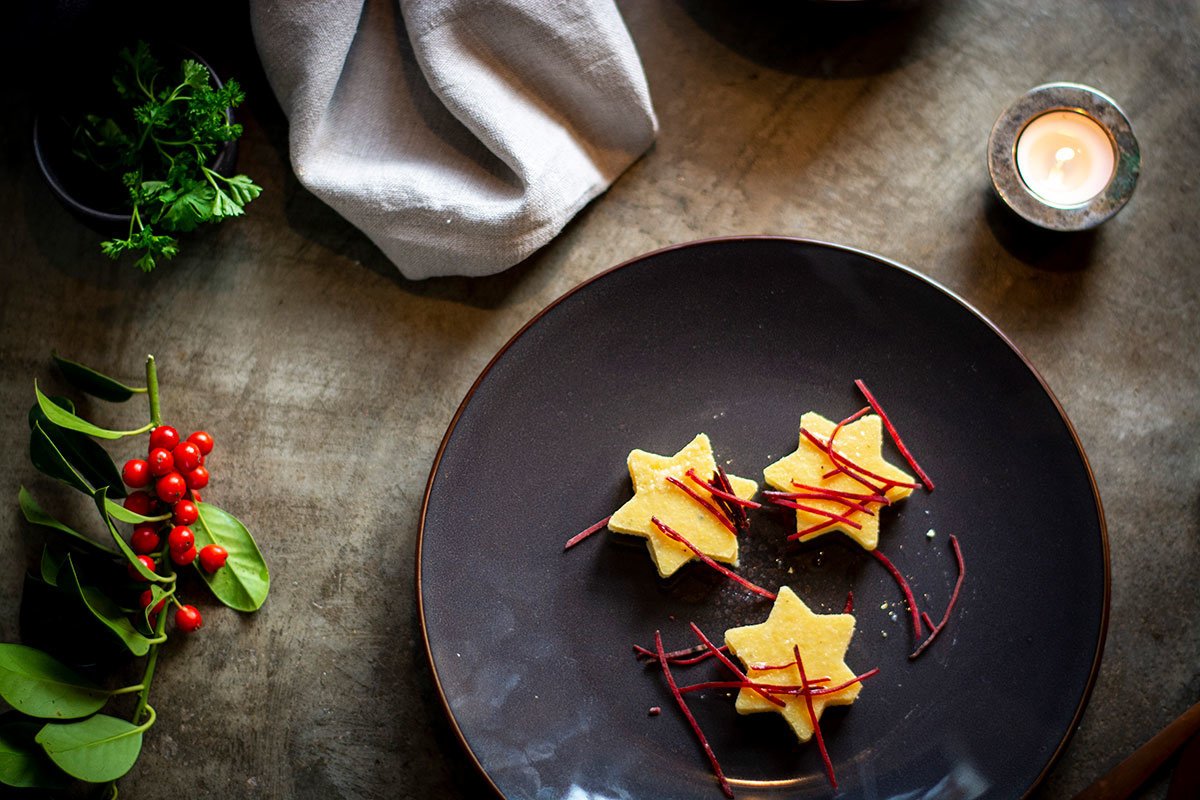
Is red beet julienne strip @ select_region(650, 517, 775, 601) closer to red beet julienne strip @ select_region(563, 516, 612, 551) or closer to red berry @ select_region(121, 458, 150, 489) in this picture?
red beet julienne strip @ select_region(563, 516, 612, 551)

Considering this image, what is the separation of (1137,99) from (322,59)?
165 centimetres

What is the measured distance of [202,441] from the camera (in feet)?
5.24

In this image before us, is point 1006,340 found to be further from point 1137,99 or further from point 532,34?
point 532,34

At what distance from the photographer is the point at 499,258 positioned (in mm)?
1625

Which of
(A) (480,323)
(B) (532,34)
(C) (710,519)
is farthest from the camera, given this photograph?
(A) (480,323)

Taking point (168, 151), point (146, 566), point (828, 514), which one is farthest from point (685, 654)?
point (168, 151)

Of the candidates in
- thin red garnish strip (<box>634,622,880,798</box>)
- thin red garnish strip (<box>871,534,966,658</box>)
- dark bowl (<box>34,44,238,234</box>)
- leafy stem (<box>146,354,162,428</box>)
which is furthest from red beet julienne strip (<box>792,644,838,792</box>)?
dark bowl (<box>34,44,238,234</box>)

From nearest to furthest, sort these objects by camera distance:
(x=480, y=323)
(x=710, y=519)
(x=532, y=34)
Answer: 1. (x=710, y=519)
2. (x=532, y=34)
3. (x=480, y=323)

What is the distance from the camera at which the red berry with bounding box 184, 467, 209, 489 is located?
1582 millimetres

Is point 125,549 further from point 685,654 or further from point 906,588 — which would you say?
point 906,588

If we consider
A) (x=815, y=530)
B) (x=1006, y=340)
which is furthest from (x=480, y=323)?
(x=1006, y=340)

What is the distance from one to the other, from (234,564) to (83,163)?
0.81 m

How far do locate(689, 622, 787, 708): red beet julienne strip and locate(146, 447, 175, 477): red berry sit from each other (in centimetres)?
99

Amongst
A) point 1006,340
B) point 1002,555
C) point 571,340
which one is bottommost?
point 1002,555
